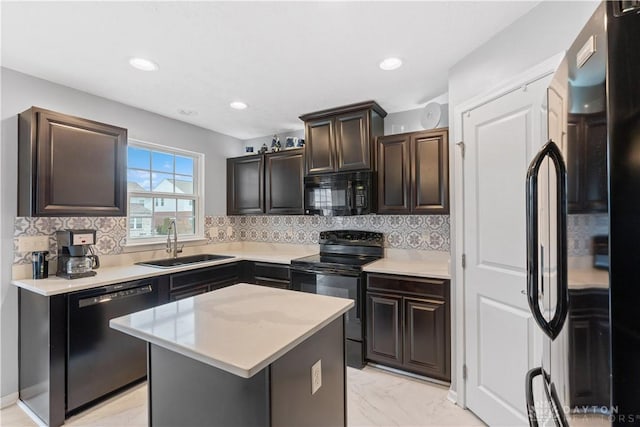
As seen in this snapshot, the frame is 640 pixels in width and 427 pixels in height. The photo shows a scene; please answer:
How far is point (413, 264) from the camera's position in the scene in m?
2.88

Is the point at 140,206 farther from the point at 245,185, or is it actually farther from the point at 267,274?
the point at 267,274

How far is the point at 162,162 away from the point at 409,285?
3020 millimetres

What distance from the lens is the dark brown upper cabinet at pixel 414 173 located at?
2.69m

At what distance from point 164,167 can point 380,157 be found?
8.17 ft

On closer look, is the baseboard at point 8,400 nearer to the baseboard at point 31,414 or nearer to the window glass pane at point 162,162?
the baseboard at point 31,414

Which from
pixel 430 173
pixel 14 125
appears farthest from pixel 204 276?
pixel 430 173

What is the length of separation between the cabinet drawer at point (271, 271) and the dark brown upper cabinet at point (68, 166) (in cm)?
147

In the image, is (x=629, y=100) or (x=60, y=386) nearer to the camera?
(x=629, y=100)

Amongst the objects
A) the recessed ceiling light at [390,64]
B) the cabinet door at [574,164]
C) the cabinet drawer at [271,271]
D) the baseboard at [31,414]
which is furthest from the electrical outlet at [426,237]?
the baseboard at [31,414]

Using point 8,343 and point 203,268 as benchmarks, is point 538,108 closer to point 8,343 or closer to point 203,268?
point 203,268

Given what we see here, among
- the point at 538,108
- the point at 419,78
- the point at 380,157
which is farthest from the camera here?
the point at 380,157

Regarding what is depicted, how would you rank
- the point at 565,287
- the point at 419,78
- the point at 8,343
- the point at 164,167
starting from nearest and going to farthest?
the point at 565,287
the point at 8,343
the point at 419,78
the point at 164,167

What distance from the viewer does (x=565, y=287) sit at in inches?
32.5

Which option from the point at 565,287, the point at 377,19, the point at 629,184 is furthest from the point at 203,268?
the point at 629,184
